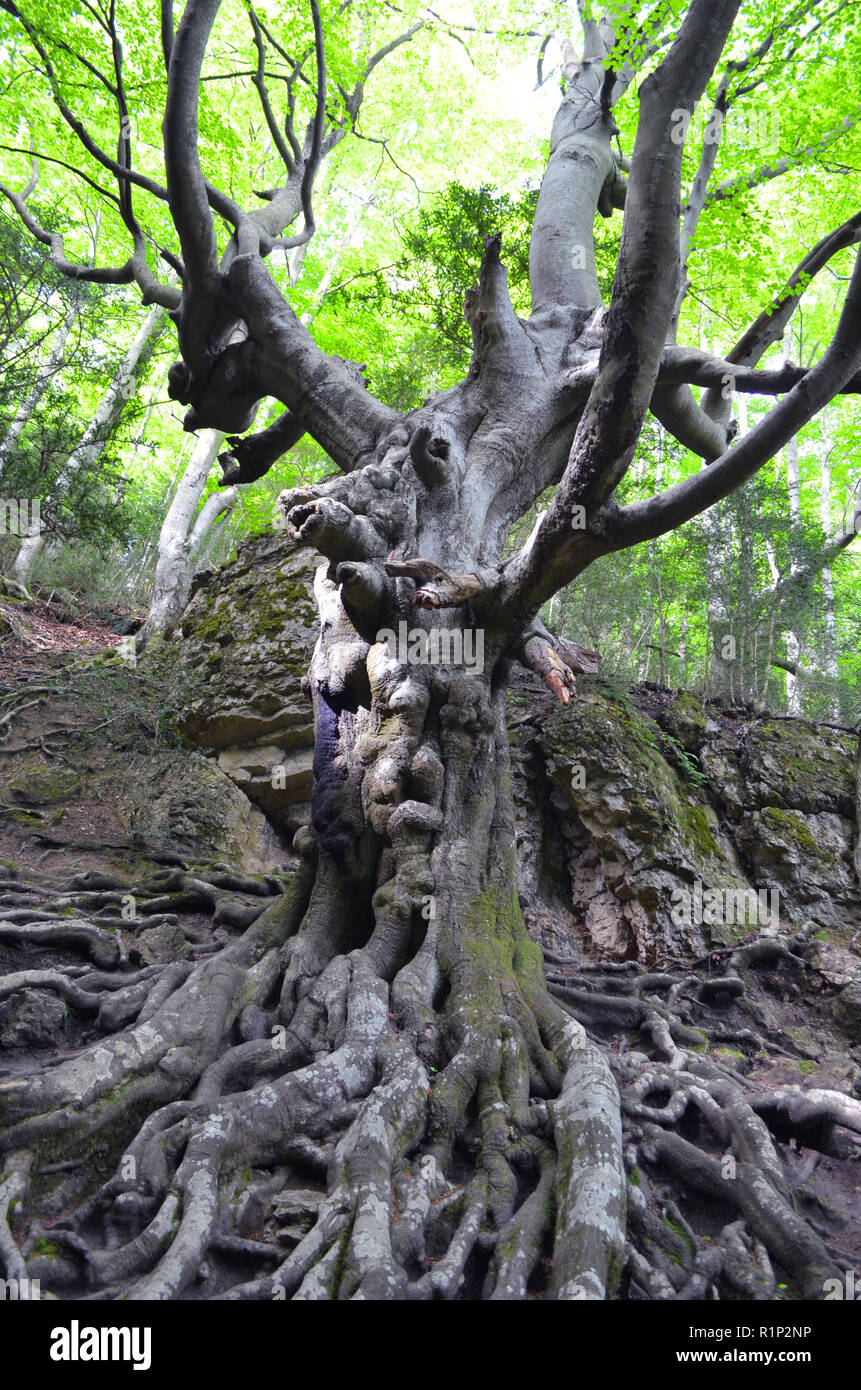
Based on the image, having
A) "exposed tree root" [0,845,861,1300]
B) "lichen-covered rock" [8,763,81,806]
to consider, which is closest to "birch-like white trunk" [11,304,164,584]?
"lichen-covered rock" [8,763,81,806]

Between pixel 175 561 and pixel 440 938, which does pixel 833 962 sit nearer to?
pixel 440 938

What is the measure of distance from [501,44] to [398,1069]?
12.6 meters

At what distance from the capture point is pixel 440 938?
3.26 metres

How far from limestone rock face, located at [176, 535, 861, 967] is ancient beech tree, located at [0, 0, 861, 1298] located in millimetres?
863

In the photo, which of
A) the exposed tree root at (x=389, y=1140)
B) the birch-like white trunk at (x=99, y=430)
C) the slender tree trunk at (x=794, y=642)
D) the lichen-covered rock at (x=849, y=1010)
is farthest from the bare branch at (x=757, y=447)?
the slender tree trunk at (x=794, y=642)

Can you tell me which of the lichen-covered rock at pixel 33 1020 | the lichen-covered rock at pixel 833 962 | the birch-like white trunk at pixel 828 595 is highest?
the birch-like white trunk at pixel 828 595

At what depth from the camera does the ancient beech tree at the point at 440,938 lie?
216cm

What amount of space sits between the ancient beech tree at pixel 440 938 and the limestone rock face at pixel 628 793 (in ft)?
2.83

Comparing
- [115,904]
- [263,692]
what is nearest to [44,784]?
[263,692]

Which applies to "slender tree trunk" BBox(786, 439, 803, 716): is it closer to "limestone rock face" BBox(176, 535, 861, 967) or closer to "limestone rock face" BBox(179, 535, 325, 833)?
"limestone rock face" BBox(176, 535, 861, 967)

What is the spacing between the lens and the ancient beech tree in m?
2.16

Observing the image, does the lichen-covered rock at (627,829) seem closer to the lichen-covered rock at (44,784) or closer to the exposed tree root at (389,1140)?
the exposed tree root at (389,1140)
